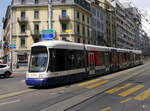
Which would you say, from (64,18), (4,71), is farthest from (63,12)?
(4,71)

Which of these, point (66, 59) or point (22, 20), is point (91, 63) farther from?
point (22, 20)

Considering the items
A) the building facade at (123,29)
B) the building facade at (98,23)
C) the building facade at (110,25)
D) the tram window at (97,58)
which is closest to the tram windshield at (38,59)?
the tram window at (97,58)

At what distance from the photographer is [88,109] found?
23.0 ft

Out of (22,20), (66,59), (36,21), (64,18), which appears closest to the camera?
(66,59)

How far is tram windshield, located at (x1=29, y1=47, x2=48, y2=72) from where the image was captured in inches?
461

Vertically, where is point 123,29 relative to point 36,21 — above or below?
above

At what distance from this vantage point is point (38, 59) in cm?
1194

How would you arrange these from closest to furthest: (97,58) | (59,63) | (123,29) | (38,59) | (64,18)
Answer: (38,59)
(59,63)
(97,58)
(64,18)
(123,29)

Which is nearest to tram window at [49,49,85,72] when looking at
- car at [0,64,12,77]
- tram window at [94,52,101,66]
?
tram window at [94,52,101,66]

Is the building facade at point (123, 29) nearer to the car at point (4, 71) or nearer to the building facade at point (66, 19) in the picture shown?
the building facade at point (66, 19)

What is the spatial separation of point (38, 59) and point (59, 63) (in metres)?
1.32

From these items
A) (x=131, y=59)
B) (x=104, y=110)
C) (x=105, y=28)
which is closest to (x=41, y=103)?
(x=104, y=110)

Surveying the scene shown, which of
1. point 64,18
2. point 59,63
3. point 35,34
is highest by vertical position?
point 64,18

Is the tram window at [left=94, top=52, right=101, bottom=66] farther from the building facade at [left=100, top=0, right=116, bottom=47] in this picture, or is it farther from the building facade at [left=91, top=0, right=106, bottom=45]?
the building facade at [left=100, top=0, right=116, bottom=47]
